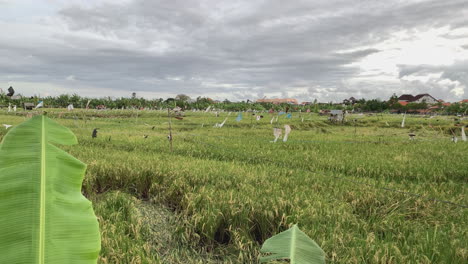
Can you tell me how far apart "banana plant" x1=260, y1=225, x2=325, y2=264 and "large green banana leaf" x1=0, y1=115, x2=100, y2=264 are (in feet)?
1.51

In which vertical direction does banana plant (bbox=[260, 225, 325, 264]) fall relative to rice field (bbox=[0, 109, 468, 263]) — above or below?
above

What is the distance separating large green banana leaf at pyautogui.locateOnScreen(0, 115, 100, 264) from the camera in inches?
27.2

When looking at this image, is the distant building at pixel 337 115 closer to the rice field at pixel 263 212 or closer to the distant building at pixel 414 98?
the rice field at pixel 263 212

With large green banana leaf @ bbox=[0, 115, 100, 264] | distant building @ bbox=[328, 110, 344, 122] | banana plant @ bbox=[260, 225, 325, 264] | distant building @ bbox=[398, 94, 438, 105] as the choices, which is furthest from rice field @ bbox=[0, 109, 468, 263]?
distant building @ bbox=[398, 94, 438, 105]

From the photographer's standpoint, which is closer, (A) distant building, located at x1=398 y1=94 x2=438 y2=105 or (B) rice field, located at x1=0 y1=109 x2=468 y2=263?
(B) rice field, located at x1=0 y1=109 x2=468 y2=263

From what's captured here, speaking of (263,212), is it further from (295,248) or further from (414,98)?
(414,98)

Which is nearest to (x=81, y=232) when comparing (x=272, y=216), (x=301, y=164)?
(x=272, y=216)

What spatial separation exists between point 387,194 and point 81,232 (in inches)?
135

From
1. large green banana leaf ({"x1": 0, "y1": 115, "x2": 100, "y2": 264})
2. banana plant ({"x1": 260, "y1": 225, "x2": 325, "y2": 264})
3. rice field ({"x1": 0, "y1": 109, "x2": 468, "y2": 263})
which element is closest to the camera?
large green banana leaf ({"x1": 0, "y1": 115, "x2": 100, "y2": 264})

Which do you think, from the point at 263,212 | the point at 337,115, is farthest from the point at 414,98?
the point at 263,212

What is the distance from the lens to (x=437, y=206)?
317 cm

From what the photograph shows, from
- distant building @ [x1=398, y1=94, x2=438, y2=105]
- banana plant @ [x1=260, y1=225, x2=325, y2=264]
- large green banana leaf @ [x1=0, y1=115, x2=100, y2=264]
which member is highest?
distant building @ [x1=398, y1=94, x2=438, y2=105]

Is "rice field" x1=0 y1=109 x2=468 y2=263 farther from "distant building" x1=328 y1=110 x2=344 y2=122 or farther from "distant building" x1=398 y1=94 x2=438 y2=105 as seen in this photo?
"distant building" x1=398 y1=94 x2=438 y2=105

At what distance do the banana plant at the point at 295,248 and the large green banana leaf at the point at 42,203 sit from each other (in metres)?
0.46
